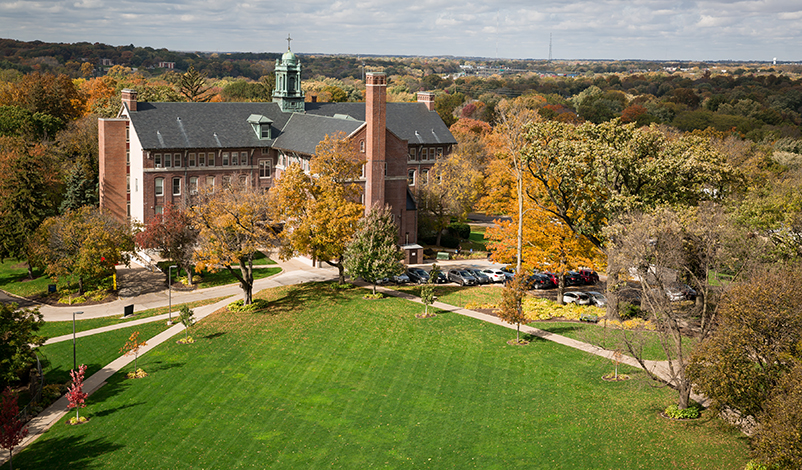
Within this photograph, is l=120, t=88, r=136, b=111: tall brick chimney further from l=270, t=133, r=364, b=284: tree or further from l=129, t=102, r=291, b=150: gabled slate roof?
l=270, t=133, r=364, b=284: tree

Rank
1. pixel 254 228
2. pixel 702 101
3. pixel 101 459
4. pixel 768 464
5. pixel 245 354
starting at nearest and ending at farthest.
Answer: pixel 768 464, pixel 101 459, pixel 245 354, pixel 254 228, pixel 702 101

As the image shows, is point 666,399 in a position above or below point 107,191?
below

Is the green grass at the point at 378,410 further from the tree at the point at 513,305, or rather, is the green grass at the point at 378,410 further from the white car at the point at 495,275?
the white car at the point at 495,275

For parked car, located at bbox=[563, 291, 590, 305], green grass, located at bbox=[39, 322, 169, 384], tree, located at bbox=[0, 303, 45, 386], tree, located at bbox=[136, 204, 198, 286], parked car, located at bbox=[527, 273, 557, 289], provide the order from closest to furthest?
tree, located at bbox=[0, 303, 45, 386]
green grass, located at bbox=[39, 322, 169, 384]
parked car, located at bbox=[563, 291, 590, 305]
tree, located at bbox=[136, 204, 198, 286]
parked car, located at bbox=[527, 273, 557, 289]

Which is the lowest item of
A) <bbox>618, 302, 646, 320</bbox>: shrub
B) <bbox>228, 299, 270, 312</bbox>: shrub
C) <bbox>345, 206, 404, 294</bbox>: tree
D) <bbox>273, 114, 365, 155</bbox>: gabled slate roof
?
<bbox>228, 299, 270, 312</bbox>: shrub

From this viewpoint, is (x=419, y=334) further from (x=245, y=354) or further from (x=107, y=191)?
(x=107, y=191)

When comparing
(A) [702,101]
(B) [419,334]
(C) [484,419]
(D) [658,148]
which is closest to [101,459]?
(C) [484,419]

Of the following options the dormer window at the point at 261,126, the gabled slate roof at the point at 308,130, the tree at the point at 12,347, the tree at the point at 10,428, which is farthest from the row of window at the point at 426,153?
the tree at the point at 10,428

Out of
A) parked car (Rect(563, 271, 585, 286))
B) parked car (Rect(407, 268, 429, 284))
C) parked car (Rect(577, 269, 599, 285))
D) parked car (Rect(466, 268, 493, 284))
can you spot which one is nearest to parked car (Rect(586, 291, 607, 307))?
parked car (Rect(563, 271, 585, 286))
